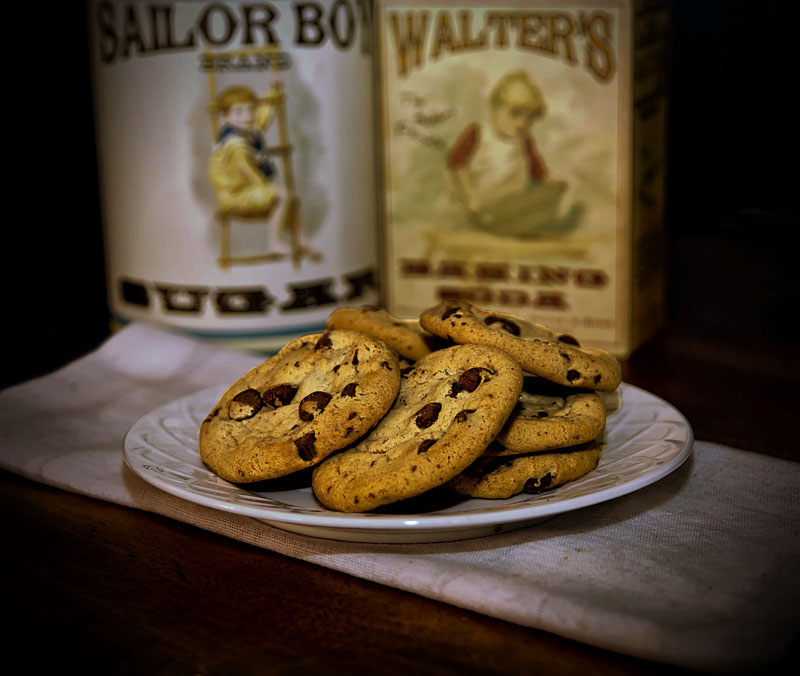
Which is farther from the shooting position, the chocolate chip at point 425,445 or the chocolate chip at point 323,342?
the chocolate chip at point 323,342

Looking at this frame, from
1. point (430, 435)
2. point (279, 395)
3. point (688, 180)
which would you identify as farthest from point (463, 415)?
point (688, 180)

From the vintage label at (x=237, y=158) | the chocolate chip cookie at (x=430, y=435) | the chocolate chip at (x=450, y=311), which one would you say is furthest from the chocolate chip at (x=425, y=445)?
the vintage label at (x=237, y=158)

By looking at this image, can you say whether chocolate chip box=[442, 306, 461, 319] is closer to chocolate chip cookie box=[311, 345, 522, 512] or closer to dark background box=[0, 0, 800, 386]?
chocolate chip cookie box=[311, 345, 522, 512]

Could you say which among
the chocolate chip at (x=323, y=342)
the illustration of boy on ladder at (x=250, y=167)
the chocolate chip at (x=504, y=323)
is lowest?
the chocolate chip at (x=323, y=342)

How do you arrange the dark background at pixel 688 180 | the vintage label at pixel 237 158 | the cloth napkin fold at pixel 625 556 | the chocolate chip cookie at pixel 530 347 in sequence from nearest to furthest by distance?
the cloth napkin fold at pixel 625 556, the chocolate chip cookie at pixel 530 347, the vintage label at pixel 237 158, the dark background at pixel 688 180

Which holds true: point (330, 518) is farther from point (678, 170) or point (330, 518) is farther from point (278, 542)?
point (678, 170)

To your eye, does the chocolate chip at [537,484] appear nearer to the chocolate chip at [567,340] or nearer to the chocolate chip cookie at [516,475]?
the chocolate chip cookie at [516,475]

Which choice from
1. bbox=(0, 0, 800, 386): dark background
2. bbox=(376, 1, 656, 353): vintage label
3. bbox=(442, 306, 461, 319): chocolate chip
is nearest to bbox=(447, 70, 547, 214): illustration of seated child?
bbox=(376, 1, 656, 353): vintage label
